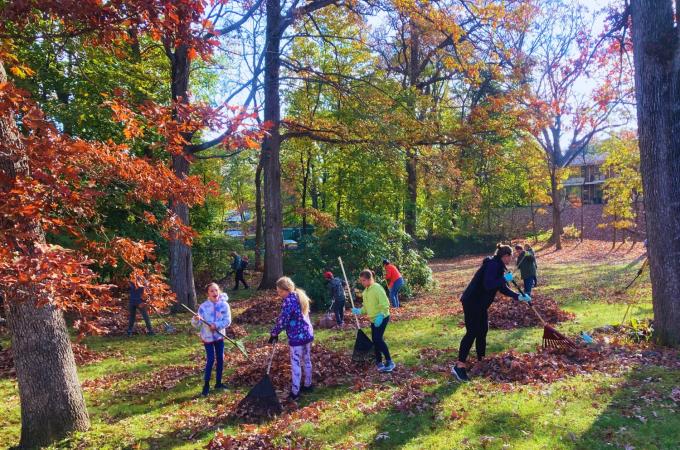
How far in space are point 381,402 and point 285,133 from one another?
48.3 ft

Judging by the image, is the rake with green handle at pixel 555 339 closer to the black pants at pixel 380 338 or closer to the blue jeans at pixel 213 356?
the black pants at pixel 380 338

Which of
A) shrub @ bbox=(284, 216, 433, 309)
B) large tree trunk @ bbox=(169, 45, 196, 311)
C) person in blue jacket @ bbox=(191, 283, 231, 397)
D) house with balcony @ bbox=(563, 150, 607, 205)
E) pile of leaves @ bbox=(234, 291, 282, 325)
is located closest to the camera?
person in blue jacket @ bbox=(191, 283, 231, 397)

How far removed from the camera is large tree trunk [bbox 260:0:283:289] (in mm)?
17688

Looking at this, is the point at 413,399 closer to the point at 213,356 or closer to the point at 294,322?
the point at 294,322

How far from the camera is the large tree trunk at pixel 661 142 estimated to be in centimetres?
790

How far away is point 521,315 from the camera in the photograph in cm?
1142

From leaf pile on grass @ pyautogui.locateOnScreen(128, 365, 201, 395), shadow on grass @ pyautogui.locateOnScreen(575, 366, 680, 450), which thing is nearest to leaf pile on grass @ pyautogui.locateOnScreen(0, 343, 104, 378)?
leaf pile on grass @ pyautogui.locateOnScreen(128, 365, 201, 395)

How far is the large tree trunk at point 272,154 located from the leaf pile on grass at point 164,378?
1031 centimetres

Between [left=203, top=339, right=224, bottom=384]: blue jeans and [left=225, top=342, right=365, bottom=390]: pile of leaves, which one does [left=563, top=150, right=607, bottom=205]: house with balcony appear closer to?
[left=225, top=342, right=365, bottom=390]: pile of leaves

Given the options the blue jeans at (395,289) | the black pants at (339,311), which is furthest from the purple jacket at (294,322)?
the blue jeans at (395,289)

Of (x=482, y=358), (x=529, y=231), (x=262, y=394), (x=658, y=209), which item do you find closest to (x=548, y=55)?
(x=529, y=231)

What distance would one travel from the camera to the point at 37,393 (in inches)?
227

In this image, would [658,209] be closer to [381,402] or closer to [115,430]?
[381,402]

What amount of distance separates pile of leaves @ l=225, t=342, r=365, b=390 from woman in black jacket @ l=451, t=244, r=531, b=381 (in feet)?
5.84
